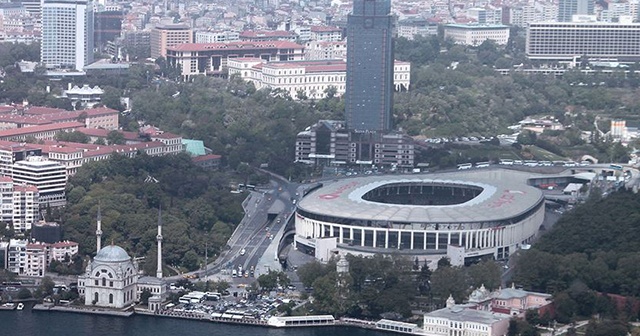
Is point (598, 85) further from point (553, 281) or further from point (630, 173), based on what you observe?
point (553, 281)

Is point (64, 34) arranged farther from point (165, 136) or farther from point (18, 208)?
point (18, 208)

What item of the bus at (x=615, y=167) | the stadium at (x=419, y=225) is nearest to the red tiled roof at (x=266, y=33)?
the bus at (x=615, y=167)

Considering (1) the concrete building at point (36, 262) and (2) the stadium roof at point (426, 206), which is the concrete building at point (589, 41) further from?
(1) the concrete building at point (36, 262)

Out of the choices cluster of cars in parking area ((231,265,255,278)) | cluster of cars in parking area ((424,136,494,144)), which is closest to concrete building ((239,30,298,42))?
Result: cluster of cars in parking area ((424,136,494,144))

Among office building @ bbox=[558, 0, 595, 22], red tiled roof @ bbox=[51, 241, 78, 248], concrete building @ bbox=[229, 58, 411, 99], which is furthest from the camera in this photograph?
office building @ bbox=[558, 0, 595, 22]

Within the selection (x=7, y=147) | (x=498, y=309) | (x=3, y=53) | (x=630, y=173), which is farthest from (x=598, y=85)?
(x=498, y=309)

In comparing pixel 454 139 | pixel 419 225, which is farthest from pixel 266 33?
pixel 419 225

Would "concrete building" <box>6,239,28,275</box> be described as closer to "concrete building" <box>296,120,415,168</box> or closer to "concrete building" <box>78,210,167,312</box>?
"concrete building" <box>78,210,167,312</box>
